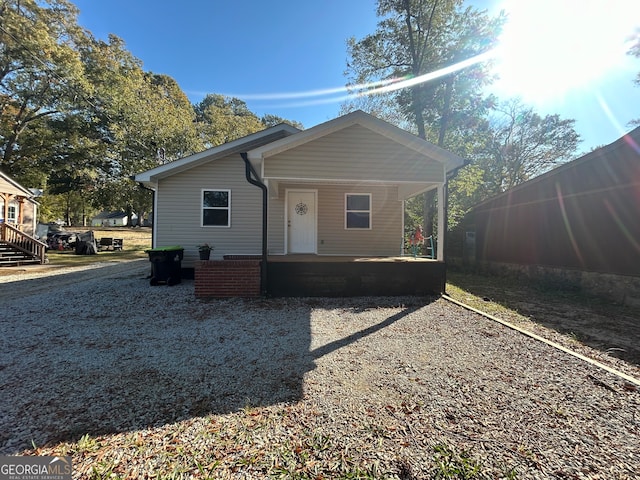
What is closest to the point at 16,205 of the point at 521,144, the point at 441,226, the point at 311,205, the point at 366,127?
the point at 311,205

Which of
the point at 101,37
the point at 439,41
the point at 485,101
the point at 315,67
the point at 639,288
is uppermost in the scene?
the point at 101,37

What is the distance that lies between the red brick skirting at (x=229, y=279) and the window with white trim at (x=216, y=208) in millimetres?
2685

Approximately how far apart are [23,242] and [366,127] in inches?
635

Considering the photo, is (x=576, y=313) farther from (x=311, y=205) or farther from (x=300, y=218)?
(x=300, y=218)

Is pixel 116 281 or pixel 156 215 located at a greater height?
pixel 156 215

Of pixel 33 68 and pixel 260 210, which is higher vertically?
pixel 33 68

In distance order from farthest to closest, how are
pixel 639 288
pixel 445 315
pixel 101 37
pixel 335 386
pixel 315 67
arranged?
pixel 101 37 → pixel 315 67 → pixel 639 288 → pixel 445 315 → pixel 335 386

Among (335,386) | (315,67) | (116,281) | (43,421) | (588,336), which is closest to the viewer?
(43,421)

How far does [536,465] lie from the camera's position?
1.87m

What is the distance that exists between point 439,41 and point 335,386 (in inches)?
691

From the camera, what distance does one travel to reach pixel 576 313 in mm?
5707

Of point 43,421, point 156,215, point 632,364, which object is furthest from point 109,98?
point 632,364

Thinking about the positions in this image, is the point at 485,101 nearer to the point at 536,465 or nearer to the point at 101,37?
the point at 536,465

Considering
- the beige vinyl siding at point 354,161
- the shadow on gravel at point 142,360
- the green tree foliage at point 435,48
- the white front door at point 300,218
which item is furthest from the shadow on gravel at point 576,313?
the green tree foliage at point 435,48
